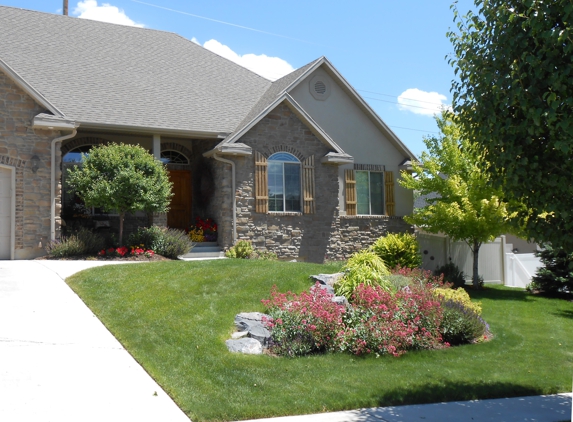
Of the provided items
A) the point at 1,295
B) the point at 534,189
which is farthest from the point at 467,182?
the point at 1,295

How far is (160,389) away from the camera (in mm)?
6762

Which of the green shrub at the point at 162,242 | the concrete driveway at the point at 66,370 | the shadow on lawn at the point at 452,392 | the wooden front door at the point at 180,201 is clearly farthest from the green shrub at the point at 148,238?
the shadow on lawn at the point at 452,392

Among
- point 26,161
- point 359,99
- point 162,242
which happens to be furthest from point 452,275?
point 26,161

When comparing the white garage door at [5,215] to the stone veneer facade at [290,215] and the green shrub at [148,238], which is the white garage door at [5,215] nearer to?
the green shrub at [148,238]

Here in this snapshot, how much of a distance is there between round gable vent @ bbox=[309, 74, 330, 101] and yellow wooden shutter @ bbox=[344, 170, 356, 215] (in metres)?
2.88

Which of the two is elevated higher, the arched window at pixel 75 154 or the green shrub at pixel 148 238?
the arched window at pixel 75 154

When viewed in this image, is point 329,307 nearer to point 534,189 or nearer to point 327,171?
point 534,189

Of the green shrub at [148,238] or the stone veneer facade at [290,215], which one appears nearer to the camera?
the green shrub at [148,238]

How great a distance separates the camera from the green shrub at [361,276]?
428 inches

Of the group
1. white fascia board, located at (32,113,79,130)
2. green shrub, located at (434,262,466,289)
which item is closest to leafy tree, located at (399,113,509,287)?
green shrub, located at (434,262,466,289)

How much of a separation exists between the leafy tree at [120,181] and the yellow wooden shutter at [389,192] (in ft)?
27.6

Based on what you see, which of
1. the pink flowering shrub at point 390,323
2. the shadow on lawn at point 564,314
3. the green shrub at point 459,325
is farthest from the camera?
the shadow on lawn at point 564,314

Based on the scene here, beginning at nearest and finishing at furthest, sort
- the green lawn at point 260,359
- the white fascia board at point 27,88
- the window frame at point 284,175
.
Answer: the green lawn at point 260,359 → the white fascia board at point 27,88 → the window frame at point 284,175

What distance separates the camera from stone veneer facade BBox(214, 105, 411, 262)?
59.8ft
